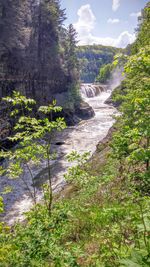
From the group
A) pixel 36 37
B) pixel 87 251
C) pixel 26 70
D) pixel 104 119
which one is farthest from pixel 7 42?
pixel 87 251

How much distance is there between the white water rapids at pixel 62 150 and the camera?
14829mm

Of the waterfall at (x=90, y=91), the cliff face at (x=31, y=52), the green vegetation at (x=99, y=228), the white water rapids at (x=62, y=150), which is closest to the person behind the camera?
the green vegetation at (x=99, y=228)

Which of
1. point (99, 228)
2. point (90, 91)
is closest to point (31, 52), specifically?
point (90, 91)

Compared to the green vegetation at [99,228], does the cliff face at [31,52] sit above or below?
above

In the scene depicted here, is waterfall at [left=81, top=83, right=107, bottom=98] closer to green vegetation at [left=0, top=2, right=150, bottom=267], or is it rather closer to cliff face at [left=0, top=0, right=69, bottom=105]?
cliff face at [left=0, top=0, right=69, bottom=105]

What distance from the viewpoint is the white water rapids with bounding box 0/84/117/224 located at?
48.7 feet

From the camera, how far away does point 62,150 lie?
24297mm

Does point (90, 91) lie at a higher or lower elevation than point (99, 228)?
higher

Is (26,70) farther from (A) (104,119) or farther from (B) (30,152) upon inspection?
(B) (30,152)

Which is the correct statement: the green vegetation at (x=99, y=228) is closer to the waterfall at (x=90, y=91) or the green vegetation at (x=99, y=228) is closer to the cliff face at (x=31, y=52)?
the cliff face at (x=31, y=52)

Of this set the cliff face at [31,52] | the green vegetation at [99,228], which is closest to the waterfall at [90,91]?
the cliff face at [31,52]

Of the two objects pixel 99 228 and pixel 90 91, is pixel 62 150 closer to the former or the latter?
pixel 99 228

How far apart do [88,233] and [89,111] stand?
36067mm

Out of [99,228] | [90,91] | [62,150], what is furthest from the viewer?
[90,91]
